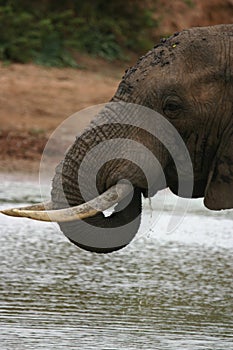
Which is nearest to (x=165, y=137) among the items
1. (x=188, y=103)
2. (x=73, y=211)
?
(x=188, y=103)

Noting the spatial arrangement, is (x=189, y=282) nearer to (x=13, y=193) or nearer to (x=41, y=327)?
(x=41, y=327)

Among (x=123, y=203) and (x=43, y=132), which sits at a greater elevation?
(x=123, y=203)

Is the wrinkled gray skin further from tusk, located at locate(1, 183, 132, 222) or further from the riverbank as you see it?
the riverbank

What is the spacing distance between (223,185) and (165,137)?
0.35 metres

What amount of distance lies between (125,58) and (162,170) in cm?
1451

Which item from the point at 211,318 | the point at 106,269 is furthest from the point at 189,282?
the point at 211,318

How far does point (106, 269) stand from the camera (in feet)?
30.8

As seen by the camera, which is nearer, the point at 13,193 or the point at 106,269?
the point at 106,269

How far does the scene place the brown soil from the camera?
15312 mm

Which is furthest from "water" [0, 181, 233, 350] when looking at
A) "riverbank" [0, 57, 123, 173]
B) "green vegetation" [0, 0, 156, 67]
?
"green vegetation" [0, 0, 156, 67]

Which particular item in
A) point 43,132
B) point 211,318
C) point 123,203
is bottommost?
point 43,132

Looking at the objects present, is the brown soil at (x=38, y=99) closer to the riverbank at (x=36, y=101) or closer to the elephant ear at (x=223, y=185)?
the riverbank at (x=36, y=101)

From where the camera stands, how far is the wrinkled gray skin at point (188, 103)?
611 centimetres

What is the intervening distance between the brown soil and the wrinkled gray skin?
837 centimetres
